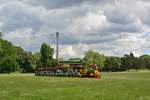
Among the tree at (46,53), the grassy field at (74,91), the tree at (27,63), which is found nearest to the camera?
the grassy field at (74,91)

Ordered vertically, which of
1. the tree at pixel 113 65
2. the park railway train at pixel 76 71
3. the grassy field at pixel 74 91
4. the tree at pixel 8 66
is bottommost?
the grassy field at pixel 74 91

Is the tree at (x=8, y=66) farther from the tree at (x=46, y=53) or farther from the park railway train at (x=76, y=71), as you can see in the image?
the park railway train at (x=76, y=71)

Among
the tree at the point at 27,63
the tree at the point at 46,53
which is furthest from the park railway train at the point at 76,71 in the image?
the tree at the point at 27,63

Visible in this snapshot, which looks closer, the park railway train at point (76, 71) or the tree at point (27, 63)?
the park railway train at point (76, 71)

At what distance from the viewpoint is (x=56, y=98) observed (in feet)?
76.8

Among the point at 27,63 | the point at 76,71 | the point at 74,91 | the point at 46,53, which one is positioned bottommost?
the point at 74,91

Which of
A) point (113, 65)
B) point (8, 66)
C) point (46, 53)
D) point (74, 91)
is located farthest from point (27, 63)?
point (74, 91)

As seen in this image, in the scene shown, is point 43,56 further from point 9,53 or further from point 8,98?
point 8,98

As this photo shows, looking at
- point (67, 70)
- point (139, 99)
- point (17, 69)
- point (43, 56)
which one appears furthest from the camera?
point (43, 56)

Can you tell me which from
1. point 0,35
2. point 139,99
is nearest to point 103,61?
point 0,35

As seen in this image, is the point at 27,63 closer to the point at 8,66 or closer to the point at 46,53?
the point at 46,53

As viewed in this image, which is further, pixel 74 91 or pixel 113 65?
pixel 113 65

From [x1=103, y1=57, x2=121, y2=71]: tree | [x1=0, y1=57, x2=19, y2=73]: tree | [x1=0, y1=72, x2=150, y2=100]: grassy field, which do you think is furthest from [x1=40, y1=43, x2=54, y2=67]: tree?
[x1=0, y1=72, x2=150, y2=100]: grassy field

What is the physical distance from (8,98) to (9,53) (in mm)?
148960
